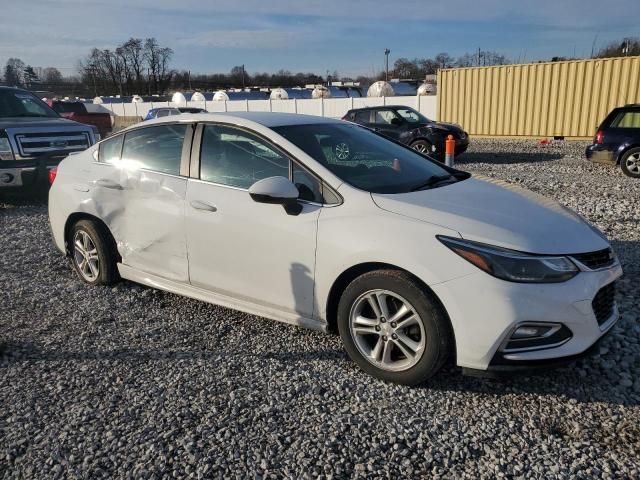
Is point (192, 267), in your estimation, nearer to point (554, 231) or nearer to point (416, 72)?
point (554, 231)

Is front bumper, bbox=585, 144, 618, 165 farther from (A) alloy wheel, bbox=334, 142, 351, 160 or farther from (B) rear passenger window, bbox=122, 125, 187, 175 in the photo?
(B) rear passenger window, bbox=122, 125, 187, 175

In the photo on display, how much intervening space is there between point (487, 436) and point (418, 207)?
4.29ft

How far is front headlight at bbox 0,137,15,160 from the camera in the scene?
8234 mm

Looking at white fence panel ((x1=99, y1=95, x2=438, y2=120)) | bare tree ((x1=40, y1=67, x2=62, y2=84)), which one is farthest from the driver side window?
bare tree ((x1=40, y1=67, x2=62, y2=84))

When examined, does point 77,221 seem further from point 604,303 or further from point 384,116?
point 384,116

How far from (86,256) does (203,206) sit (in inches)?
70.3

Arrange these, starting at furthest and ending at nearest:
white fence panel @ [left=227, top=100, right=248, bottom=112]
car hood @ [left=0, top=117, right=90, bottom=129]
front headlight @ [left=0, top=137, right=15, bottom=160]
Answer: white fence panel @ [left=227, top=100, right=248, bottom=112] < car hood @ [left=0, top=117, right=90, bottom=129] < front headlight @ [left=0, top=137, right=15, bottom=160]

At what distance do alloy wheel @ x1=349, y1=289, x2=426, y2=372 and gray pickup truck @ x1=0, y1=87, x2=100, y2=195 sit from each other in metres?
7.32

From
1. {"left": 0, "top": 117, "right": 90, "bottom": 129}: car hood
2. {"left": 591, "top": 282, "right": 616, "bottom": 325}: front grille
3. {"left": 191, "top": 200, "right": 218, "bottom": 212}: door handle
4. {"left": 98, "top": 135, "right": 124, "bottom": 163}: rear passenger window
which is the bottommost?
{"left": 591, "top": 282, "right": 616, "bottom": 325}: front grille

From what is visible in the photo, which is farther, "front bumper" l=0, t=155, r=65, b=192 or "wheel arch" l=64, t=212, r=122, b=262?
"front bumper" l=0, t=155, r=65, b=192

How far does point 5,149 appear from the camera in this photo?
27.1 feet

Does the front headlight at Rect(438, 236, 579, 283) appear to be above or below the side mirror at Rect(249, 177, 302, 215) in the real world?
below

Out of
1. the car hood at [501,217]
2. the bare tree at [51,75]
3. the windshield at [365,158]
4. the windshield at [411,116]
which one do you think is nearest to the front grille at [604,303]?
the car hood at [501,217]

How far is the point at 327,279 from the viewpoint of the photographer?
3.29 meters
